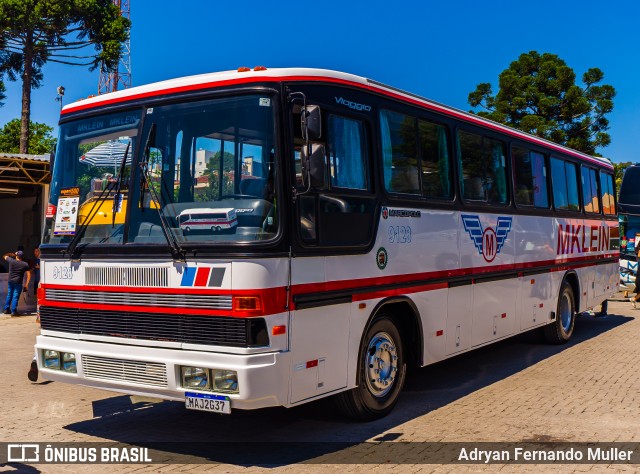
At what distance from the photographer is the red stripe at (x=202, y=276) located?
18.4ft

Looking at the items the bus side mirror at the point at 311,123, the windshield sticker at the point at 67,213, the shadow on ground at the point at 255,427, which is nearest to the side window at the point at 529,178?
the shadow on ground at the point at 255,427

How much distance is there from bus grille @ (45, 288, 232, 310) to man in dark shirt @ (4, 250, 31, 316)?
11261 millimetres

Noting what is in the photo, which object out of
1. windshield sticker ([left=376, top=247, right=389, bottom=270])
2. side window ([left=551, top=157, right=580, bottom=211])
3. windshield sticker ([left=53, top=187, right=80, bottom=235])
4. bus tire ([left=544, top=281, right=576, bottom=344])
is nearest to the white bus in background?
windshield sticker ([left=53, top=187, right=80, bottom=235])

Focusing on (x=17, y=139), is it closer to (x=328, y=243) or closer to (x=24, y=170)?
(x=24, y=170)

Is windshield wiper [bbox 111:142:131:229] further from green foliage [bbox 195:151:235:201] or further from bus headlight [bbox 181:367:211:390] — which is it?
bus headlight [bbox 181:367:211:390]

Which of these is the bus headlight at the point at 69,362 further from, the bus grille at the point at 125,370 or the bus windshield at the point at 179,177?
the bus windshield at the point at 179,177

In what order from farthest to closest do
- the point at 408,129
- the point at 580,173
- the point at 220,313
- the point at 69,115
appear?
1. the point at 580,173
2. the point at 408,129
3. the point at 69,115
4. the point at 220,313

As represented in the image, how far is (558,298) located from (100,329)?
827 centimetres

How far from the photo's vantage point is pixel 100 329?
6160 mm

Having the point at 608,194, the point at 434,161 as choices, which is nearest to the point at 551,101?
the point at 608,194

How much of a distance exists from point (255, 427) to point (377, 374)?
1.30m

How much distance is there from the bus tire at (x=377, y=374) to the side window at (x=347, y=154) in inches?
56.2

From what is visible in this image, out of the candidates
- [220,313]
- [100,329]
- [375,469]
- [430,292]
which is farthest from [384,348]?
[100,329]

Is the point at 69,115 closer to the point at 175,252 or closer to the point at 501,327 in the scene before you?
the point at 175,252
